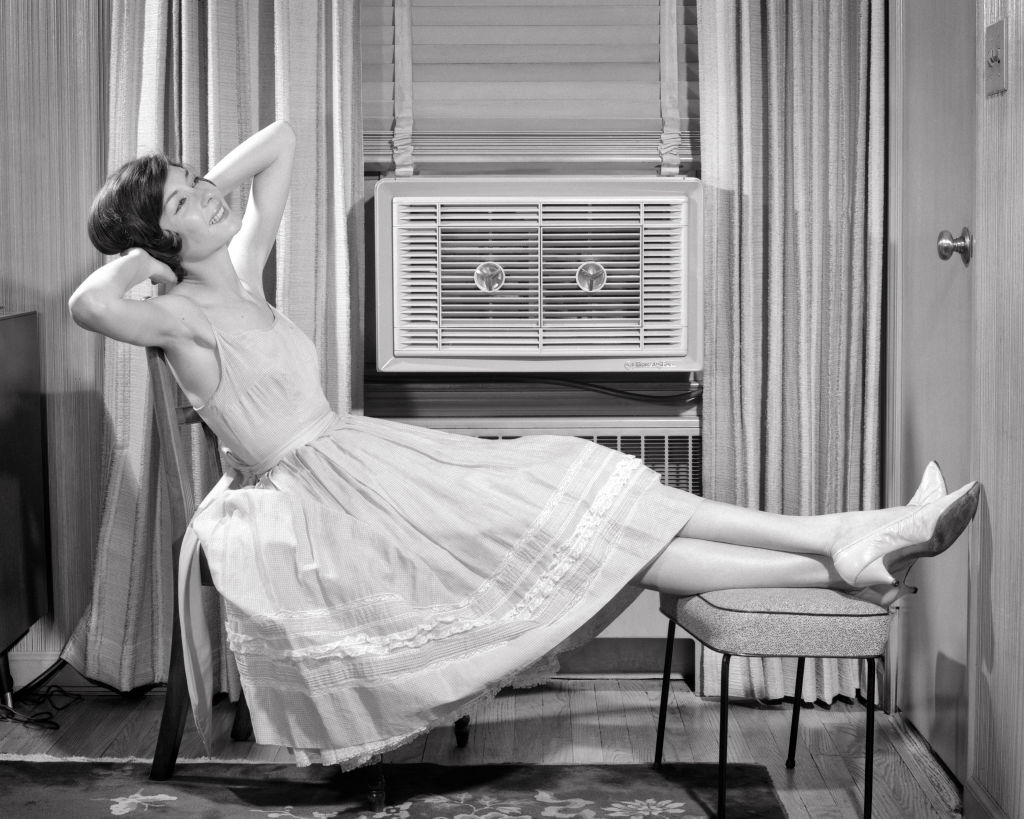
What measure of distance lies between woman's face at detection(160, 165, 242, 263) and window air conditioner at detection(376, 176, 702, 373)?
0.49 meters

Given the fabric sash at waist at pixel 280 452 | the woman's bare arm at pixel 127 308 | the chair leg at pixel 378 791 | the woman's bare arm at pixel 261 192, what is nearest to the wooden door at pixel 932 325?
the chair leg at pixel 378 791

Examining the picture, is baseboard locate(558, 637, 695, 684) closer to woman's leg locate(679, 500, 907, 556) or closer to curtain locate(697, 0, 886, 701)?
curtain locate(697, 0, 886, 701)

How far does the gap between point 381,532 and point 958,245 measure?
3.80 feet

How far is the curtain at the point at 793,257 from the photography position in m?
2.46

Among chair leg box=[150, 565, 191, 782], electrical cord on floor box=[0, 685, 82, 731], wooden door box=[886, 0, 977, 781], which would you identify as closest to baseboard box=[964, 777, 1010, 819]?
wooden door box=[886, 0, 977, 781]

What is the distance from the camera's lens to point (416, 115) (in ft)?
8.70

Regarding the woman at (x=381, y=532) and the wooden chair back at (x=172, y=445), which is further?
the wooden chair back at (x=172, y=445)

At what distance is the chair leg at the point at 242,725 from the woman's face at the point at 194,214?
95 cm

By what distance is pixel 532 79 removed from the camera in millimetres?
2646

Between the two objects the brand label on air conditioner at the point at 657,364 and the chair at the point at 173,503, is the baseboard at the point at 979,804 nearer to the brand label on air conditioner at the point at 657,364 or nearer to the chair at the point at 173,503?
the brand label on air conditioner at the point at 657,364

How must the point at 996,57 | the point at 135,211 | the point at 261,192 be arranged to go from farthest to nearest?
the point at 261,192
the point at 135,211
the point at 996,57

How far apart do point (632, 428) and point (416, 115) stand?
0.92 m

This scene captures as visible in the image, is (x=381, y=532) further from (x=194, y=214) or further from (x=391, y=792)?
(x=194, y=214)

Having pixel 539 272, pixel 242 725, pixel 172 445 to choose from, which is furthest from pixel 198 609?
pixel 539 272
